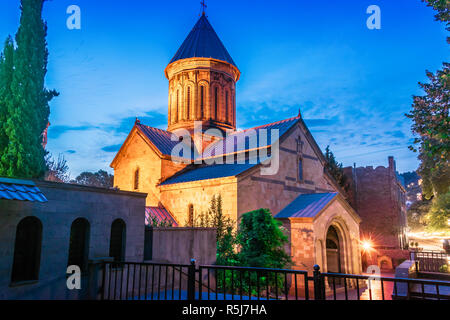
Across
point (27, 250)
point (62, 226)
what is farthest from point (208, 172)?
point (27, 250)

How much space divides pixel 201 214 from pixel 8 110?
34.2ft

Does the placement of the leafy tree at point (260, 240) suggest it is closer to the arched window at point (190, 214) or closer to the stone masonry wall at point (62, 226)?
the arched window at point (190, 214)

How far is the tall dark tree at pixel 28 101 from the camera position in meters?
14.5

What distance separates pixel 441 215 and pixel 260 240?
16488 mm

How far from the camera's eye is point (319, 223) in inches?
599

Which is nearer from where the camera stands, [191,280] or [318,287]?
[318,287]

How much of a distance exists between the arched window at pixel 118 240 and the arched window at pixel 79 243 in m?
0.73

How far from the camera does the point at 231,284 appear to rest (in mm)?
8703

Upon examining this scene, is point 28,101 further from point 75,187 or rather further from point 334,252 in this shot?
point 334,252

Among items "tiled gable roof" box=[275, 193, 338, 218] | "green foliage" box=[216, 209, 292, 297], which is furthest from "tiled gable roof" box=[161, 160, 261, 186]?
"tiled gable roof" box=[275, 193, 338, 218]

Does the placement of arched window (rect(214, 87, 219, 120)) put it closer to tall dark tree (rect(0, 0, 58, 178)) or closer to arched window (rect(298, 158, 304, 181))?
arched window (rect(298, 158, 304, 181))

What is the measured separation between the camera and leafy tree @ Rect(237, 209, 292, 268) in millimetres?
12531

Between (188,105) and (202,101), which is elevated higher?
(202,101)

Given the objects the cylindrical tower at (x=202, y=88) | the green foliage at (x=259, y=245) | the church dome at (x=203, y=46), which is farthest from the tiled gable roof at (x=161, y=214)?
the church dome at (x=203, y=46)
